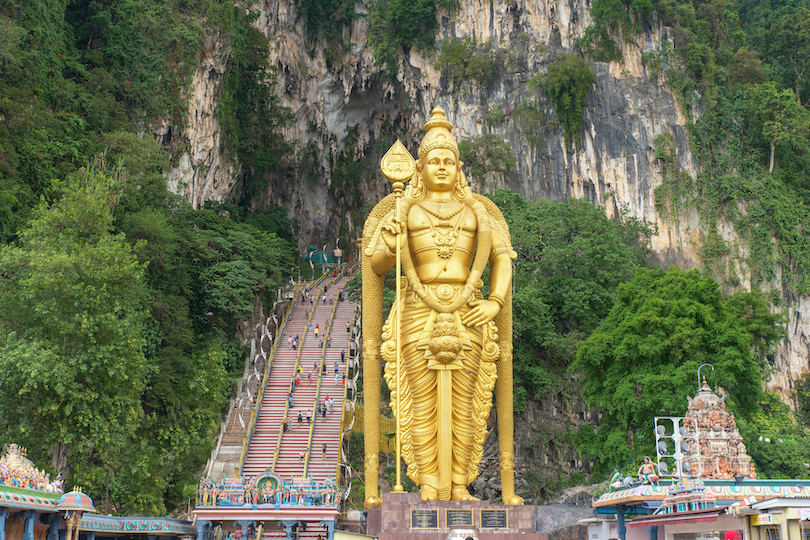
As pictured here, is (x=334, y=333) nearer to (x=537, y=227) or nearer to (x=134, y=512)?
(x=537, y=227)

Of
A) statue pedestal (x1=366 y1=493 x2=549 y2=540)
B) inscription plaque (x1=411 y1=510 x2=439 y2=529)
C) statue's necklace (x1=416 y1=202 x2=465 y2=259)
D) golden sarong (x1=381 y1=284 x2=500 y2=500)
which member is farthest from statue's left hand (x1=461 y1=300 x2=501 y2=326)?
inscription plaque (x1=411 y1=510 x2=439 y2=529)

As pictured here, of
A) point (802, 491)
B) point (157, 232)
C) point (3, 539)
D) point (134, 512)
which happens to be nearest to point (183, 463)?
point (134, 512)

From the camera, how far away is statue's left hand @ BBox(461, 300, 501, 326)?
389 inches

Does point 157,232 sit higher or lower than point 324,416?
higher

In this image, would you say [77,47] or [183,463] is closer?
[183,463]

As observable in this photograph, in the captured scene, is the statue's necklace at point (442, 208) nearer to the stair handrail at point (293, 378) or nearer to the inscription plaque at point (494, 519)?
the inscription plaque at point (494, 519)

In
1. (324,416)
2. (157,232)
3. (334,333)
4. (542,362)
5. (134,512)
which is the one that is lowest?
(134,512)

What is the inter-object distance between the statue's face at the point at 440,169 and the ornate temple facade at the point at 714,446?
14.1 ft

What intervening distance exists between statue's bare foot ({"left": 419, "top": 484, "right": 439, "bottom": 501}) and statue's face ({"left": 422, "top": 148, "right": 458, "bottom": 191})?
382 cm

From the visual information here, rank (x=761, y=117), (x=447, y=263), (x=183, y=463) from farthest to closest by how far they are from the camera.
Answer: (x=761, y=117) < (x=183, y=463) < (x=447, y=263)

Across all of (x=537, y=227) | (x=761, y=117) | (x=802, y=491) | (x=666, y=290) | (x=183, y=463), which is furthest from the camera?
(x=761, y=117)

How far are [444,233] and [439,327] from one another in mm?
1318

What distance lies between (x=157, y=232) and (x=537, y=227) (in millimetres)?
9225

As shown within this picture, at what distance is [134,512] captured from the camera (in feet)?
48.6
